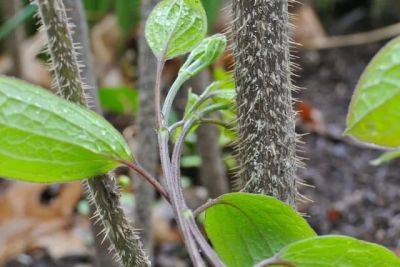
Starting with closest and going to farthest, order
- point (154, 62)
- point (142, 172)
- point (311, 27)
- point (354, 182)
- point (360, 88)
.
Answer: point (360, 88) < point (142, 172) < point (154, 62) < point (354, 182) < point (311, 27)

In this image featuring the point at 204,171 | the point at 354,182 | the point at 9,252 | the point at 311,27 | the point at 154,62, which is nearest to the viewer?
the point at 154,62

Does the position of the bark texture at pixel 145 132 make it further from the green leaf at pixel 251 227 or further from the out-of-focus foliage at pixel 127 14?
the out-of-focus foliage at pixel 127 14

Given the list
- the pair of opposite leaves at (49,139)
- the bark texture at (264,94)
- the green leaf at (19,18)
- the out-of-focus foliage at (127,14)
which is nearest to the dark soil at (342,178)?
the out-of-focus foliage at (127,14)

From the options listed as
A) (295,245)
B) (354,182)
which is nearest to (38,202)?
(354,182)

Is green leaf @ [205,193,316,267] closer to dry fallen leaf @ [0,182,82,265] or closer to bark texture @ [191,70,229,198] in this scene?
bark texture @ [191,70,229,198]

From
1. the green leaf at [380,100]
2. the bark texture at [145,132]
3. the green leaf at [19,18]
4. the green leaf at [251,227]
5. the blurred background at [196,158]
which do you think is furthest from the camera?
the blurred background at [196,158]

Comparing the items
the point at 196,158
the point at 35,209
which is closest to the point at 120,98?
the point at 196,158

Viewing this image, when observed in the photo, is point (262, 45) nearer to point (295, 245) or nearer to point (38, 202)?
point (295, 245)

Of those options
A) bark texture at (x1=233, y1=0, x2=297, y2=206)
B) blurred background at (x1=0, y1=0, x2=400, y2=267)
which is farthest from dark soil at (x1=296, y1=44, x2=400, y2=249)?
bark texture at (x1=233, y1=0, x2=297, y2=206)
